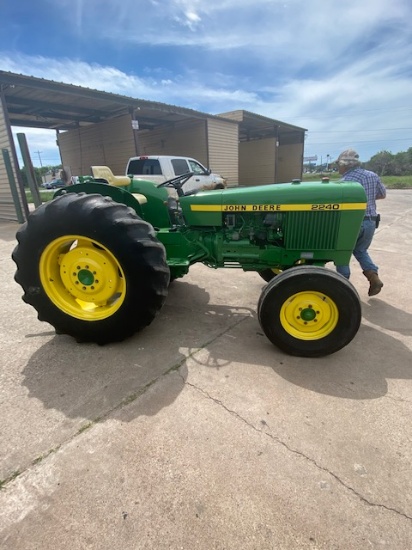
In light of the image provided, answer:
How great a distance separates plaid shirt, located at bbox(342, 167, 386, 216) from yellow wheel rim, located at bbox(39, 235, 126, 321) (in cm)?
275

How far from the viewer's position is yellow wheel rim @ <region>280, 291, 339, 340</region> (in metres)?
2.47

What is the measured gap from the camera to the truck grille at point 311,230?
8.87 ft

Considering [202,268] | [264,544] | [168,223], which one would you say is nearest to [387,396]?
[264,544]

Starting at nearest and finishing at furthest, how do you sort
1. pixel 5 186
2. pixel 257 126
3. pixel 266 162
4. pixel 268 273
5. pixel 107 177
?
pixel 107 177 → pixel 268 273 → pixel 5 186 → pixel 257 126 → pixel 266 162

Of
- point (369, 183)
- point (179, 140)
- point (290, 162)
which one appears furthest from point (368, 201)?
point (290, 162)

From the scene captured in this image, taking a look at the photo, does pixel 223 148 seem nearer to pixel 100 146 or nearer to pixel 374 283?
pixel 100 146

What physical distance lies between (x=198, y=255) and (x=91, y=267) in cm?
103

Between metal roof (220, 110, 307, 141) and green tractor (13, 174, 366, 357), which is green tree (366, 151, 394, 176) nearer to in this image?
metal roof (220, 110, 307, 141)

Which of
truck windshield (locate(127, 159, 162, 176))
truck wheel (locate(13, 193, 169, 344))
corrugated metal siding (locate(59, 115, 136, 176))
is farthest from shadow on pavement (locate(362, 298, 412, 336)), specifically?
corrugated metal siding (locate(59, 115, 136, 176))

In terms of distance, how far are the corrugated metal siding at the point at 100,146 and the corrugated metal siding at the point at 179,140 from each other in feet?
9.80

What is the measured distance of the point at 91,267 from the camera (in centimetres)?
264

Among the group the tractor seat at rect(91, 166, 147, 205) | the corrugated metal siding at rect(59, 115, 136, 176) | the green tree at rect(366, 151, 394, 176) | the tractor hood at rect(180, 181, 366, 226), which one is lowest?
the green tree at rect(366, 151, 394, 176)

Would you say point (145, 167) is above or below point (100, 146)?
below

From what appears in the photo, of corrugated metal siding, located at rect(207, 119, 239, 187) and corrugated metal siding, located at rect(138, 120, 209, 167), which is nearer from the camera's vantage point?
corrugated metal siding, located at rect(138, 120, 209, 167)
